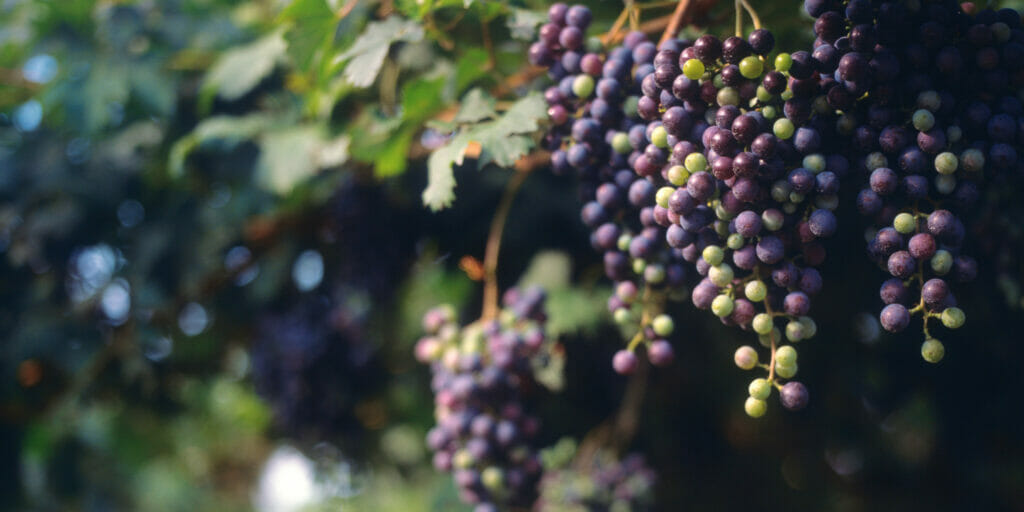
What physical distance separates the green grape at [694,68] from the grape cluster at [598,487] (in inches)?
39.6

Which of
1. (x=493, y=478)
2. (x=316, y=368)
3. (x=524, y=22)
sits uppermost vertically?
(x=524, y=22)

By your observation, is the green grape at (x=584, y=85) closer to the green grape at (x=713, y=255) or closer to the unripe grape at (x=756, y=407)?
the green grape at (x=713, y=255)

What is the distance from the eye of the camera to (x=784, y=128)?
94cm

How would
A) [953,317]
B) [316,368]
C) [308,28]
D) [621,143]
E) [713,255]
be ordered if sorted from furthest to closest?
[316,368] < [308,28] < [621,143] < [713,255] < [953,317]

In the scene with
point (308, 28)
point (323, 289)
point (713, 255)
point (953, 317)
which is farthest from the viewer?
point (323, 289)

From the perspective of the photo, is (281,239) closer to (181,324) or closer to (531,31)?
(181,324)

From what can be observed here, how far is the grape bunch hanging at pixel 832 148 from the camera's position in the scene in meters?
0.92

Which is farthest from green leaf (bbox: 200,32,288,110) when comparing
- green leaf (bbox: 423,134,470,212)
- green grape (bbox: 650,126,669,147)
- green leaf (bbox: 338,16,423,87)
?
green grape (bbox: 650,126,669,147)

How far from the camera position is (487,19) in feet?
4.44

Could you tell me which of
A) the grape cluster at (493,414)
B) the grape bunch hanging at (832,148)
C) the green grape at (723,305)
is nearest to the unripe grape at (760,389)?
the grape bunch hanging at (832,148)

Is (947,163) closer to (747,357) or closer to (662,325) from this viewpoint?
(747,357)

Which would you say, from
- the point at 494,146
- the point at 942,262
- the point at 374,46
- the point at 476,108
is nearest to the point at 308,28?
the point at 374,46

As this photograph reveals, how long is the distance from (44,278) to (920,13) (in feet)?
8.89

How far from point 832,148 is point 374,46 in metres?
0.83
